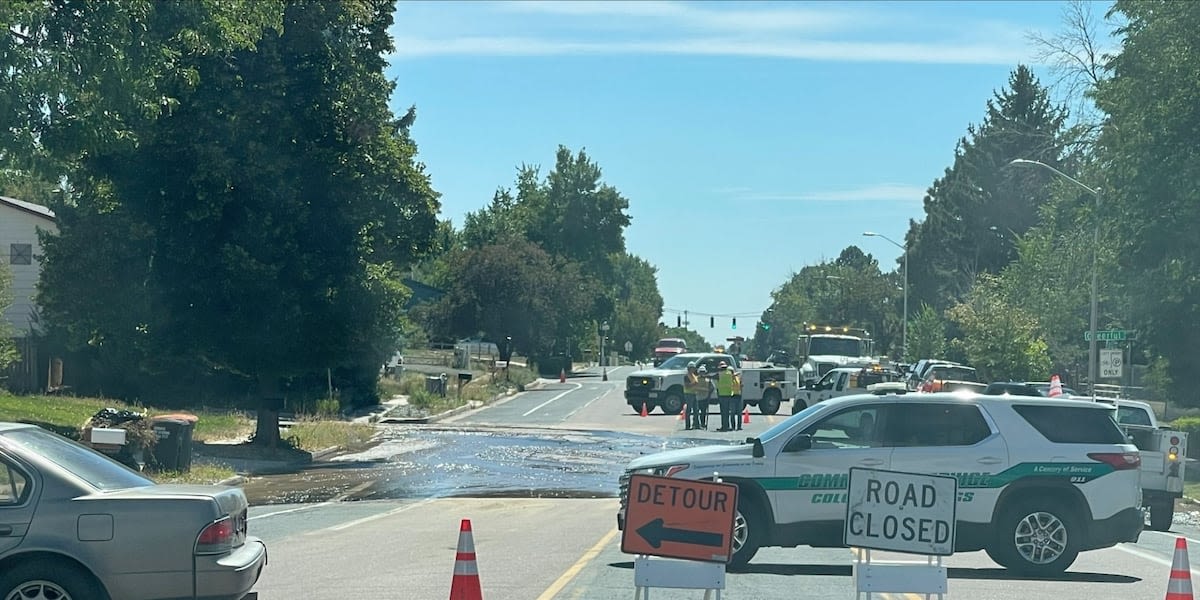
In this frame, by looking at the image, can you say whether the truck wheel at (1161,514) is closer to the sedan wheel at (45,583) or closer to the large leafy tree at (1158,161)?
the large leafy tree at (1158,161)

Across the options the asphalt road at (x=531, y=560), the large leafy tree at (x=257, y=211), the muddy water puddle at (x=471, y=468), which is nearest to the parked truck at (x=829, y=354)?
the muddy water puddle at (x=471, y=468)

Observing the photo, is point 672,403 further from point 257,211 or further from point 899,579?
point 899,579

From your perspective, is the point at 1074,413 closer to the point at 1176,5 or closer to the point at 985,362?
the point at 1176,5

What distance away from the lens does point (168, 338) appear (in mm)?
30391

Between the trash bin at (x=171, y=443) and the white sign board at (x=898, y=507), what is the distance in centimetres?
1687

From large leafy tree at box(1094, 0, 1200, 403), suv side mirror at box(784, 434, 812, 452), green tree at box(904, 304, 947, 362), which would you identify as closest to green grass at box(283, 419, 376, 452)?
large leafy tree at box(1094, 0, 1200, 403)

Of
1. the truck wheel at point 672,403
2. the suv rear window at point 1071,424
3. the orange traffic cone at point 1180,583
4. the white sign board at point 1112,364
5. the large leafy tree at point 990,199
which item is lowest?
the truck wheel at point 672,403

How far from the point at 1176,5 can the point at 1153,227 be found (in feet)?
17.6

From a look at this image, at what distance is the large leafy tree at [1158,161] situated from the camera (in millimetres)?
32938

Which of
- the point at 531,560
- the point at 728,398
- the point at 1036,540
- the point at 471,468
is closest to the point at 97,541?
the point at 531,560

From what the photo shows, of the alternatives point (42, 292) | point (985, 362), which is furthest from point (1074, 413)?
point (985, 362)

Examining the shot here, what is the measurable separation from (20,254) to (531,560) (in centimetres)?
3877

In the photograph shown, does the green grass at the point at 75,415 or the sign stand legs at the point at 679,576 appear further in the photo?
the green grass at the point at 75,415

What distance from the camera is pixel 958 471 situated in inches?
539
